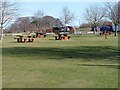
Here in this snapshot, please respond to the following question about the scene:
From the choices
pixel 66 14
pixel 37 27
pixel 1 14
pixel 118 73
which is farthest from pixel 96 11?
pixel 118 73

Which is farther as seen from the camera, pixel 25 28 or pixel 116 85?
pixel 25 28

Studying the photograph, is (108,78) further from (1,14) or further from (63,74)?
(1,14)

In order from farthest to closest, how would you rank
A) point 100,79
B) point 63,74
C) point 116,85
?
1. point 63,74
2. point 100,79
3. point 116,85

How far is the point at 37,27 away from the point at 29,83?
10229 centimetres

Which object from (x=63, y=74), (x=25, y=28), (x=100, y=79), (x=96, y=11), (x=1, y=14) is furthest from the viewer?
(x=25, y=28)

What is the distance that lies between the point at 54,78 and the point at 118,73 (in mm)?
2335

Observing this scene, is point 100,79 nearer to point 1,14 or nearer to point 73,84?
point 73,84

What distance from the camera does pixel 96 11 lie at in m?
92.6

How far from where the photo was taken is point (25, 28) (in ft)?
357

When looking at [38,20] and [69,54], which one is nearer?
[69,54]

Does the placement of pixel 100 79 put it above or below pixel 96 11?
below

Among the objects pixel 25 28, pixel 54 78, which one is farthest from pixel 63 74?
pixel 25 28

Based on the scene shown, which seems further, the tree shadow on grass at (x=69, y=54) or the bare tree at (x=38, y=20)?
the bare tree at (x=38, y=20)

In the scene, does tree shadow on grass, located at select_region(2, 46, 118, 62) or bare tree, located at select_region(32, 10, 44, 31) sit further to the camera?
bare tree, located at select_region(32, 10, 44, 31)
